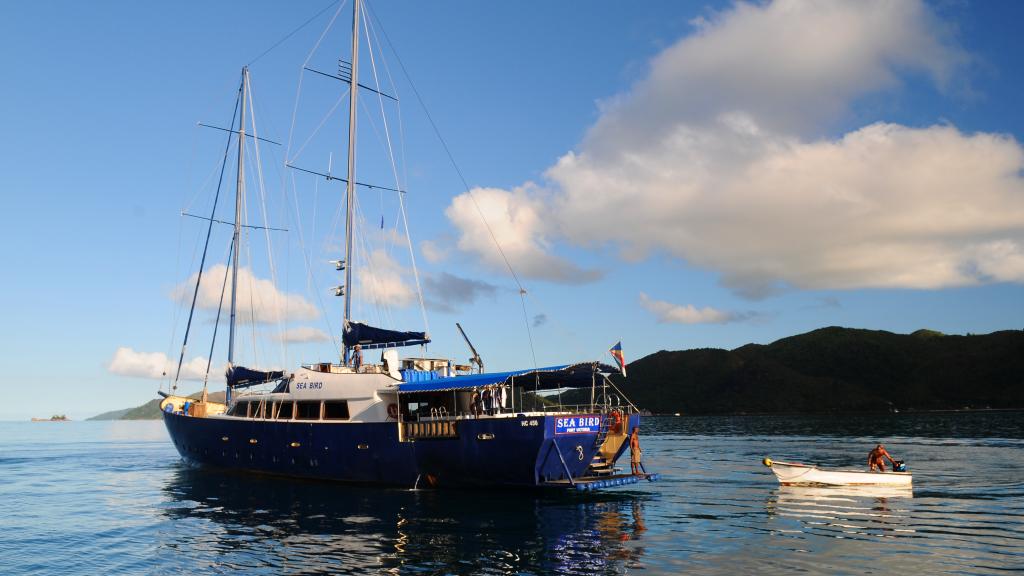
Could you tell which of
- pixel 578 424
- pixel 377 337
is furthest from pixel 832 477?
pixel 377 337

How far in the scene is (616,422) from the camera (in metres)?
31.8

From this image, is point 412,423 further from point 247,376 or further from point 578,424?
point 247,376

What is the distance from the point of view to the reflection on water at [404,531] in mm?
18719

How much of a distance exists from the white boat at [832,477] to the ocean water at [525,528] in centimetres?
71

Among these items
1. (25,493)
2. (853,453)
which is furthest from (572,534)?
(853,453)

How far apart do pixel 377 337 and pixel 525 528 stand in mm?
15582

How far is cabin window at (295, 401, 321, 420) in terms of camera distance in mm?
34688

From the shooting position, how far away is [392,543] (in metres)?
21.2

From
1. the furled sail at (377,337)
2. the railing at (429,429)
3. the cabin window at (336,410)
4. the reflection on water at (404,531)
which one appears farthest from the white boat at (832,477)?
the cabin window at (336,410)

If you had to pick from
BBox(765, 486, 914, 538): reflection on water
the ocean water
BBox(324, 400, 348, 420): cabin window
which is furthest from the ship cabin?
BBox(765, 486, 914, 538): reflection on water

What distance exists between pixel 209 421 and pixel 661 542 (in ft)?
99.2

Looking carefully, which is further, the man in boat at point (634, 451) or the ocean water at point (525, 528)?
the man in boat at point (634, 451)

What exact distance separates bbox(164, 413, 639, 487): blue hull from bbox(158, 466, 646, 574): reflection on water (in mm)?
903

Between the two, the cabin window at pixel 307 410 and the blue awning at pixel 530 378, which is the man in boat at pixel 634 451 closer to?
the blue awning at pixel 530 378
